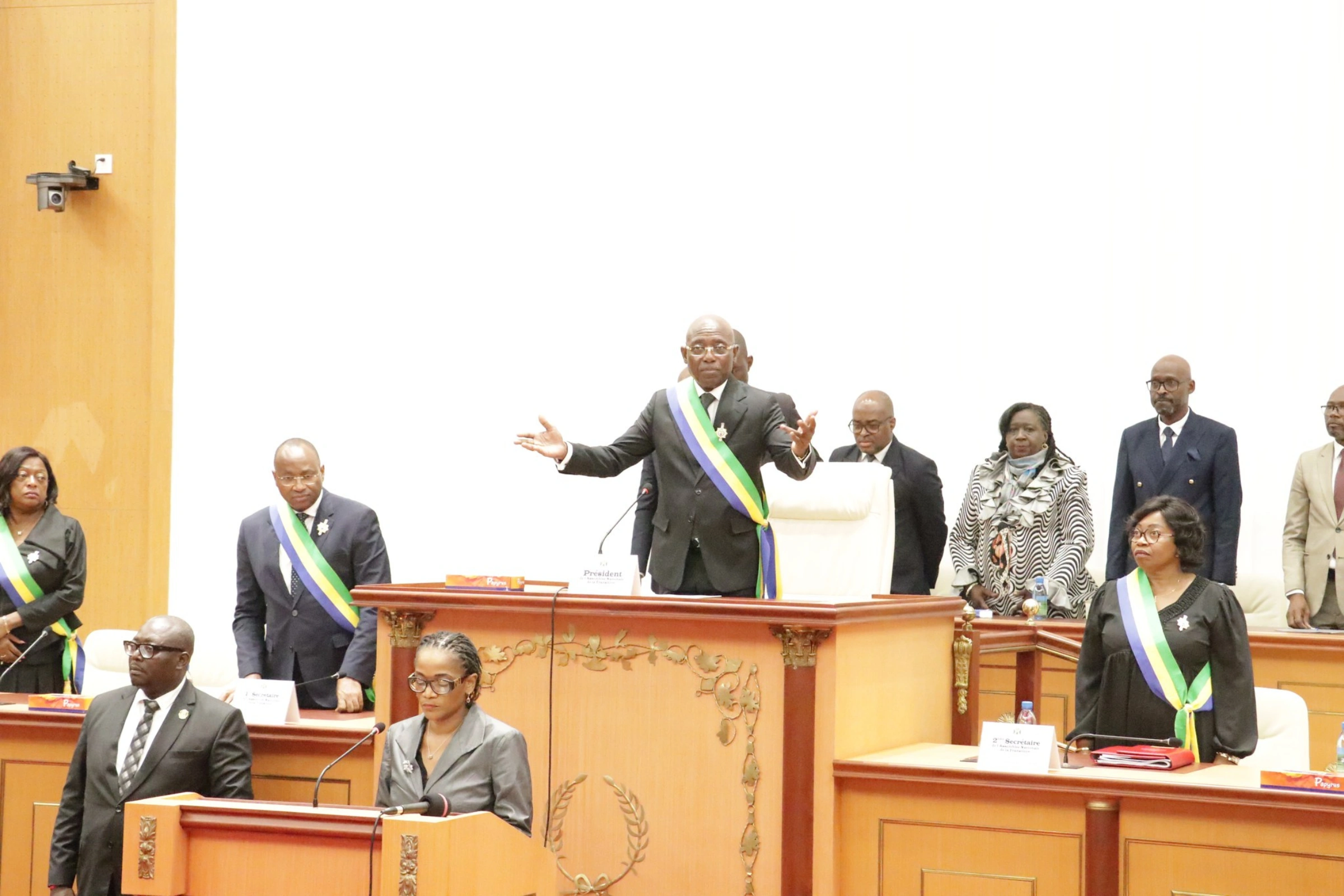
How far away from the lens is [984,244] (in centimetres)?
781

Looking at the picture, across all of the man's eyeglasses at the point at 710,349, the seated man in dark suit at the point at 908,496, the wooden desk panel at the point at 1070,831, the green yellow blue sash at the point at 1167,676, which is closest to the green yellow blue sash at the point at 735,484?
the man's eyeglasses at the point at 710,349

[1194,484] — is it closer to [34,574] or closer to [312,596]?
[312,596]

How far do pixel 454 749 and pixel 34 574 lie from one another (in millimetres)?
2359

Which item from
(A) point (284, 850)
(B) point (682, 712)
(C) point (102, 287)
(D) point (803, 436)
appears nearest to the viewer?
(A) point (284, 850)

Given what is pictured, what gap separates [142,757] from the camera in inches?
165

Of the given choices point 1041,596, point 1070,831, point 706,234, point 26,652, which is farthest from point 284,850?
point 706,234

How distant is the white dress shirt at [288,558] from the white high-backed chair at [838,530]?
1641 millimetres

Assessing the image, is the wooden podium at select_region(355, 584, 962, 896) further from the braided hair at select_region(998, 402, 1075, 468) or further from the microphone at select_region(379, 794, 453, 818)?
the braided hair at select_region(998, 402, 1075, 468)

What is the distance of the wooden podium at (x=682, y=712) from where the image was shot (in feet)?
12.6

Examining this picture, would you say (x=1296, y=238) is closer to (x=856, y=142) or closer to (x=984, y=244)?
(x=984, y=244)

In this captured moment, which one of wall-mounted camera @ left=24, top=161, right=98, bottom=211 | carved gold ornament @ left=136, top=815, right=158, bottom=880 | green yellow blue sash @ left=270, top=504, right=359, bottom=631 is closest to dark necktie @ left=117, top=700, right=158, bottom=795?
green yellow blue sash @ left=270, top=504, right=359, bottom=631

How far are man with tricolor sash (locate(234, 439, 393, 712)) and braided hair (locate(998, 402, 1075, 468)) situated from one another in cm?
257

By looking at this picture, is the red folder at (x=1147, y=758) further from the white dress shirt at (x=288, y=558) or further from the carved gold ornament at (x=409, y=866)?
the white dress shirt at (x=288, y=558)

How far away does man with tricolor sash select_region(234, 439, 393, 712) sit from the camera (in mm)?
4824
